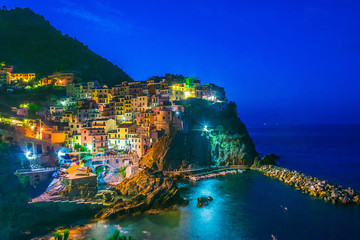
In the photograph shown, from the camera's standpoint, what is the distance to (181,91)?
61.2 m

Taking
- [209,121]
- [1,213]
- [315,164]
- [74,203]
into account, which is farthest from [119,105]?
[315,164]

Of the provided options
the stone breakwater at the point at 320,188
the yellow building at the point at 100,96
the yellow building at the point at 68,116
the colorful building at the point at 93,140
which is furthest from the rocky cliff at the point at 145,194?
the yellow building at the point at 100,96

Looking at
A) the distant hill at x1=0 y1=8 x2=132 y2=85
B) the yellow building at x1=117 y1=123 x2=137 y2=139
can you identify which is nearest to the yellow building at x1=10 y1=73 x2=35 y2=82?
the distant hill at x1=0 y1=8 x2=132 y2=85

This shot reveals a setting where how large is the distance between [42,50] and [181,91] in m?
59.2

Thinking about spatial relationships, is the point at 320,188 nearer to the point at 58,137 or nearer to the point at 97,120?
the point at 97,120

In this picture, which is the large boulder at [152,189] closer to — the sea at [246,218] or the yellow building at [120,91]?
the sea at [246,218]

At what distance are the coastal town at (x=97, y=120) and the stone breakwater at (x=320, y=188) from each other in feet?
56.6

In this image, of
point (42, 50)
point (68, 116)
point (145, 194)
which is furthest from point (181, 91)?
point (42, 50)

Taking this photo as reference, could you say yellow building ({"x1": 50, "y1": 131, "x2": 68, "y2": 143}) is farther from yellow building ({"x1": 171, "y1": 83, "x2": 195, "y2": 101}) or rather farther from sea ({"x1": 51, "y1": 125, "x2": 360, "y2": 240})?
yellow building ({"x1": 171, "y1": 83, "x2": 195, "y2": 101})

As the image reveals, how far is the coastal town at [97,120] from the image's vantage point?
132 feet

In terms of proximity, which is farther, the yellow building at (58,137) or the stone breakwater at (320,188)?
the yellow building at (58,137)

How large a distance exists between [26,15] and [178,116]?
299ft

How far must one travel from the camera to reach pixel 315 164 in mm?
60812

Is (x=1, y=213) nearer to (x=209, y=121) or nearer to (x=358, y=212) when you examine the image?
(x=358, y=212)
